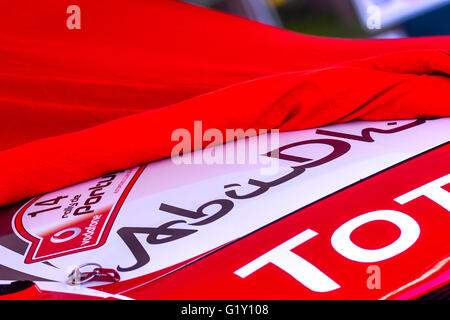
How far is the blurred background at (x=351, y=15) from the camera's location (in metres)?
3.35

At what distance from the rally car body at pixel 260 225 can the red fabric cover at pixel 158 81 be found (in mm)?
60

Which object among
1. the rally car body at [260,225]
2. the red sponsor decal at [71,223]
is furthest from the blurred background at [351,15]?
the red sponsor decal at [71,223]

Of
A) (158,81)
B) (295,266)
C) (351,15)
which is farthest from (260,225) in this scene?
(351,15)

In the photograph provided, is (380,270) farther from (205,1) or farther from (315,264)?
(205,1)

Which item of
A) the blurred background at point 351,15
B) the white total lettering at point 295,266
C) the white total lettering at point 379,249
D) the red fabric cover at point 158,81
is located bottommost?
the white total lettering at point 295,266

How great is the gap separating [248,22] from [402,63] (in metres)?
0.96

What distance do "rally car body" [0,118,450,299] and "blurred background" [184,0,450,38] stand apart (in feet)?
7.20

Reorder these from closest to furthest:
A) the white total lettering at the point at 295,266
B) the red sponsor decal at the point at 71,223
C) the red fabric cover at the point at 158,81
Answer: the white total lettering at the point at 295,266
the red sponsor decal at the point at 71,223
the red fabric cover at the point at 158,81

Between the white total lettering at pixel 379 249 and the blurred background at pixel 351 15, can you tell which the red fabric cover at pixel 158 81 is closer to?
the white total lettering at pixel 379 249

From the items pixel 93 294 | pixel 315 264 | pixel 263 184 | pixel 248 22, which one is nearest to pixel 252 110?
pixel 263 184

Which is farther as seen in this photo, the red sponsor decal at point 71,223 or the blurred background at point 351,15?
the blurred background at point 351,15

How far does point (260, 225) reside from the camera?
1008 mm

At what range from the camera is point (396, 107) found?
1.33m

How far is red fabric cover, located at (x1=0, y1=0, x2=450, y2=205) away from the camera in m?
1.33
